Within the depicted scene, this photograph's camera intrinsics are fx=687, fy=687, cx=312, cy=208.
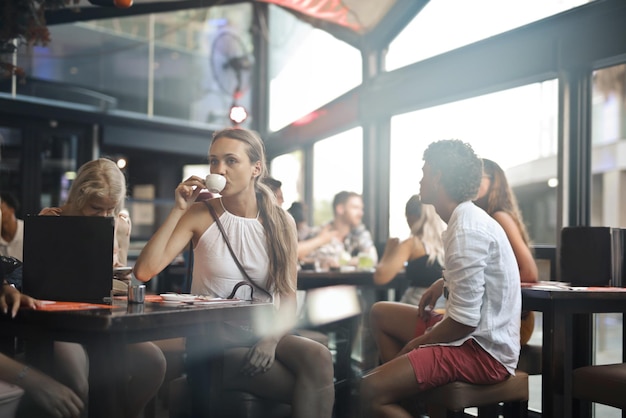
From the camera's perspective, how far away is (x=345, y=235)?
541 centimetres

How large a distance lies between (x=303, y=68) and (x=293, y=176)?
4.23 ft

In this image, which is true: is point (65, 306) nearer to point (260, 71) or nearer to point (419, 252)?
point (419, 252)

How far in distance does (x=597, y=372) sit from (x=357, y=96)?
4.00 meters

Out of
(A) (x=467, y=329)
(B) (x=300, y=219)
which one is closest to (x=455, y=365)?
(A) (x=467, y=329)

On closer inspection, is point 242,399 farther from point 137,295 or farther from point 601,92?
point 601,92

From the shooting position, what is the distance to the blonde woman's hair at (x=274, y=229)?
2.56 meters

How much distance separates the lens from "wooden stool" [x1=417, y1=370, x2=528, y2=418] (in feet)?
7.56

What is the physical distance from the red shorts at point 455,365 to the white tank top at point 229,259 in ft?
2.02

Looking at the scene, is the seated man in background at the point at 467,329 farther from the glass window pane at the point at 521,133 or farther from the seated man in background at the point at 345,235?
the seated man in background at the point at 345,235

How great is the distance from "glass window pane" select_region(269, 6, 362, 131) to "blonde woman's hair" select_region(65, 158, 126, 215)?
12.2 feet

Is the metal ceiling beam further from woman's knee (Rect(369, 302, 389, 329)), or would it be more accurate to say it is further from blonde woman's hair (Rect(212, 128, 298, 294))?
blonde woman's hair (Rect(212, 128, 298, 294))

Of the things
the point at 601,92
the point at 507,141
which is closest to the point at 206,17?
the point at 507,141

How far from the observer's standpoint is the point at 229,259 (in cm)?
255

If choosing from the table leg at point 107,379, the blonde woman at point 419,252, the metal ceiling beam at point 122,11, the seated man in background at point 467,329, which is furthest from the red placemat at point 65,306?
the metal ceiling beam at point 122,11
